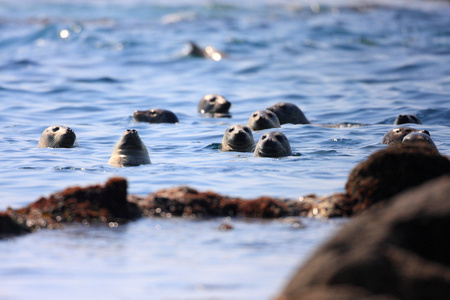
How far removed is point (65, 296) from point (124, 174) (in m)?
4.85

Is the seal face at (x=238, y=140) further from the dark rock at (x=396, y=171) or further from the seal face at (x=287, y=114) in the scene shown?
the dark rock at (x=396, y=171)

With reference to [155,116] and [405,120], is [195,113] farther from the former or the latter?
[405,120]

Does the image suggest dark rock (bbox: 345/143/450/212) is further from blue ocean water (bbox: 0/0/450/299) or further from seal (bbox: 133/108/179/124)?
seal (bbox: 133/108/179/124)

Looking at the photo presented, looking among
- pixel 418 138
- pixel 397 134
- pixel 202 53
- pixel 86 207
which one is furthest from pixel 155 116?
pixel 202 53

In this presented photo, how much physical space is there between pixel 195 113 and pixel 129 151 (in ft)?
22.2

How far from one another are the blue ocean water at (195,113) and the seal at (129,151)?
0.29 m

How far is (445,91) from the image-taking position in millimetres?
19094

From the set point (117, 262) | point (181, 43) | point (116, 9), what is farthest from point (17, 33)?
point (117, 262)

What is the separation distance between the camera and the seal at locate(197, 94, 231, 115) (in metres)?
16.7

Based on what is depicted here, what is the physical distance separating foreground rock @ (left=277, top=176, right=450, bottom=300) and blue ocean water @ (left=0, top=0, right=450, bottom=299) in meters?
1.05

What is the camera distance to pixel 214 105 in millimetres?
16859

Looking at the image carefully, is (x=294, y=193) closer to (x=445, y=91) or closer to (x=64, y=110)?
(x=64, y=110)

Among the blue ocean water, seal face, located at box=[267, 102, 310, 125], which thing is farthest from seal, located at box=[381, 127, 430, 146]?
seal face, located at box=[267, 102, 310, 125]

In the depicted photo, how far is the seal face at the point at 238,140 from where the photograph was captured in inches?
477
